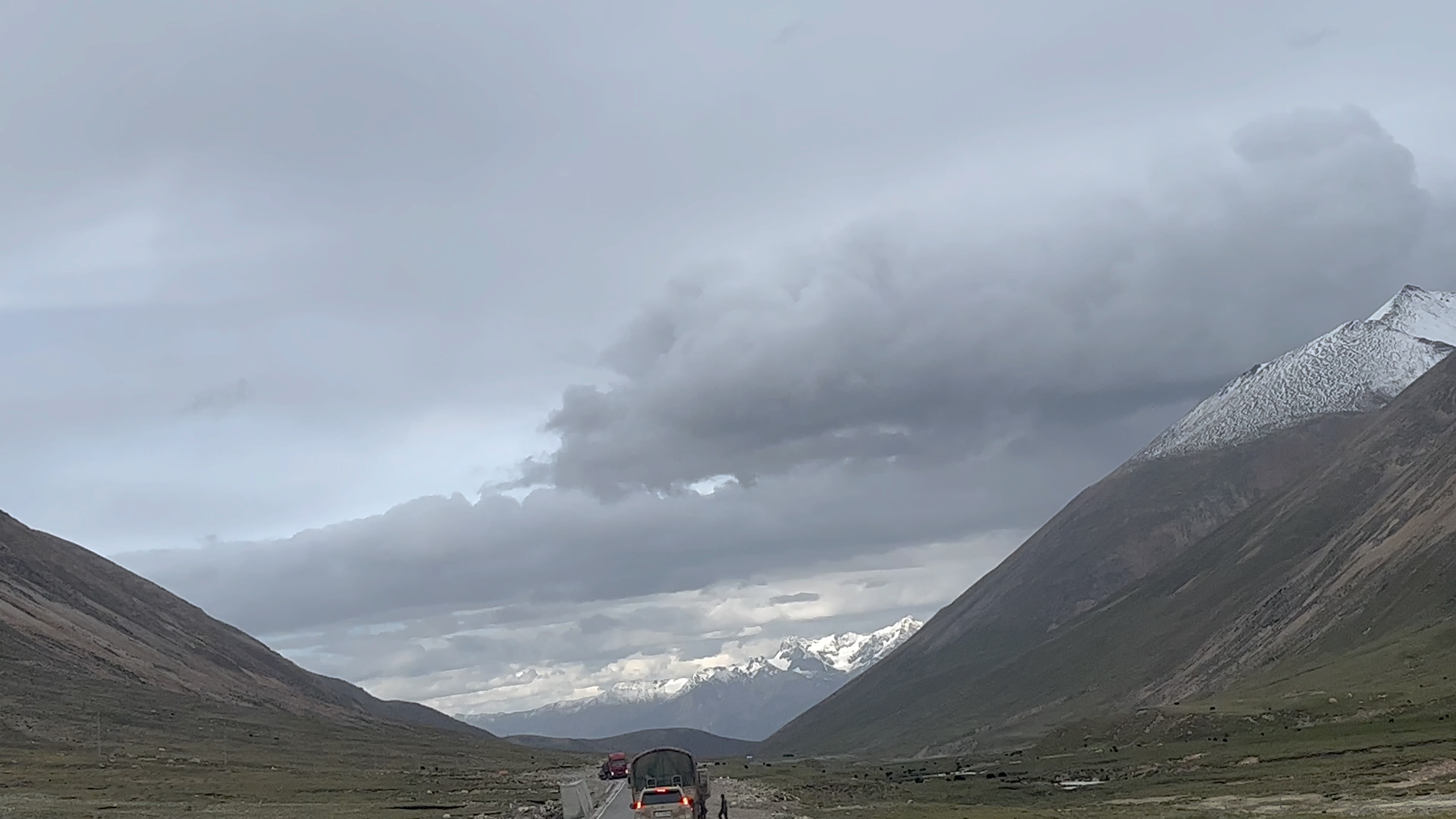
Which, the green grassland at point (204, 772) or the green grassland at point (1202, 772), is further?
the green grassland at point (204, 772)

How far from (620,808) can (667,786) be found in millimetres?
26485

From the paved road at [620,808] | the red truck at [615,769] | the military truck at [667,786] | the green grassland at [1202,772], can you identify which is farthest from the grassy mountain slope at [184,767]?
the green grassland at [1202,772]

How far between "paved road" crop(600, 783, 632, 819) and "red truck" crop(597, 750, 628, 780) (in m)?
25.9

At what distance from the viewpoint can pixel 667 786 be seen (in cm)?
6175

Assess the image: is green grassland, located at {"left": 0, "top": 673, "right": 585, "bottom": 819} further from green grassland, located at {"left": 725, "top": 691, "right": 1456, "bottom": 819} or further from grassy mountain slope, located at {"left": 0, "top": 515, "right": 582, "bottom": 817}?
green grassland, located at {"left": 725, "top": 691, "right": 1456, "bottom": 819}

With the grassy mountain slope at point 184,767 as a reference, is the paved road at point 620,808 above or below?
below

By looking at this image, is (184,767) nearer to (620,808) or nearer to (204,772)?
(204,772)

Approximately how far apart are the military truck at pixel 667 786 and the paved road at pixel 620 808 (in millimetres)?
5274

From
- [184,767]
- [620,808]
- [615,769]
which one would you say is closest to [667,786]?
[620,808]

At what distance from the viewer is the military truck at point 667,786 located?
59.3 meters

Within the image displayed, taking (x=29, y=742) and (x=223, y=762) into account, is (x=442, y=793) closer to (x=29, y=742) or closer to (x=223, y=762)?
(x=223, y=762)

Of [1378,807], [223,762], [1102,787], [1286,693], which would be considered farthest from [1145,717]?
[223,762]

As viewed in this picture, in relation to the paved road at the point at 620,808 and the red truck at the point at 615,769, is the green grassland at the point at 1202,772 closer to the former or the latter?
the paved road at the point at 620,808

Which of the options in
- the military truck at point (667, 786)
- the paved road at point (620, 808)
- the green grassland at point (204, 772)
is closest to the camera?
the military truck at point (667, 786)
